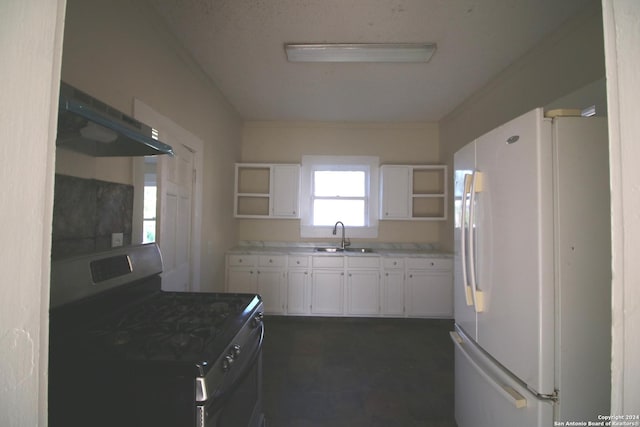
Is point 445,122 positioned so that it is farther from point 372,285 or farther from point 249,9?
point 249,9

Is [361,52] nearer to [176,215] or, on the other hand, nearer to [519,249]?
[519,249]

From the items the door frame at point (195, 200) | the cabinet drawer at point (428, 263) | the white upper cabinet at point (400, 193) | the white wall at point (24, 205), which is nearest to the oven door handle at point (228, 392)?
the white wall at point (24, 205)

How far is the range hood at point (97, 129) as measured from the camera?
737mm

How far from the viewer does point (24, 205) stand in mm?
393

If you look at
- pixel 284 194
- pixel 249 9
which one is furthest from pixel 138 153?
pixel 284 194

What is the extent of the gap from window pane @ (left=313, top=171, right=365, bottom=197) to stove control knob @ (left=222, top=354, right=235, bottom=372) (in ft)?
10.0

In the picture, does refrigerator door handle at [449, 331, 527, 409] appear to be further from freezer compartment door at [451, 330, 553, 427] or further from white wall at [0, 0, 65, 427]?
white wall at [0, 0, 65, 427]

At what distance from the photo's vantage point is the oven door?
2.46ft

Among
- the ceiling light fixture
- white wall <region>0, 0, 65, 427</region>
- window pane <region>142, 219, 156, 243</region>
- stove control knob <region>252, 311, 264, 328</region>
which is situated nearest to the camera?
white wall <region>0, 0, 65, 427</region>

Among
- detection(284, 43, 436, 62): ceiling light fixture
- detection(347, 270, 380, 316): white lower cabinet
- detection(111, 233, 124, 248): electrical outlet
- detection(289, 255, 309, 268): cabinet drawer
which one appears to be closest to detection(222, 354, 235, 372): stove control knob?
detection(111, 233, 124, 248): electrical outlet

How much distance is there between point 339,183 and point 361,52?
1.92 m

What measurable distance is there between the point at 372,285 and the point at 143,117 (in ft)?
9.48

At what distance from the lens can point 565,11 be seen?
1.70m

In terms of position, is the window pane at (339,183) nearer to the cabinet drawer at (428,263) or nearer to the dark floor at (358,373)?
the cabinet drawer at (428,263)
